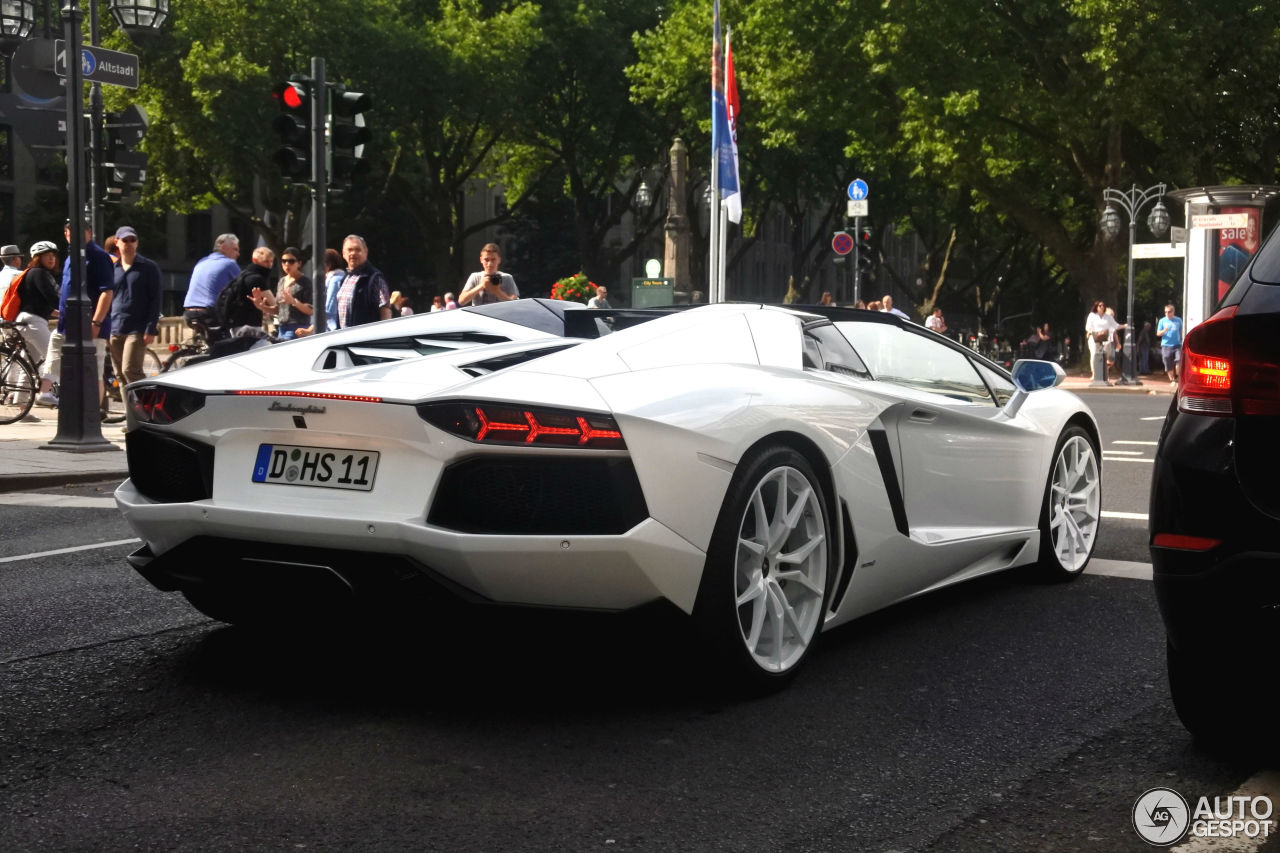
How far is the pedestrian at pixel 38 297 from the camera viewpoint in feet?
54.2

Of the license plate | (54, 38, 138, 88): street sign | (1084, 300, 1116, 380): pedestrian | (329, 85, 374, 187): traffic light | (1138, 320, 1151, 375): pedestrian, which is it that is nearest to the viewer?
the license plate

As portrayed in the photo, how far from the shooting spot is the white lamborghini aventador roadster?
4078 mm

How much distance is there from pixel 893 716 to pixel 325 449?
1659 mm

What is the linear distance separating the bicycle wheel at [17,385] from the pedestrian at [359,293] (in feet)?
13.9

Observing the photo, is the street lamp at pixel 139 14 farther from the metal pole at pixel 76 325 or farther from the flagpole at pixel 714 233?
the flagpole at pixel 714 233

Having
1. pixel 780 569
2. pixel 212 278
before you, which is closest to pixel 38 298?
pixel 212 278

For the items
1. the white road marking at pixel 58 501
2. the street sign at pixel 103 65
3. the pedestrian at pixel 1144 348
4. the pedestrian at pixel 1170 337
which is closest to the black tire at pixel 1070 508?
the white road marking at pixel 58 501

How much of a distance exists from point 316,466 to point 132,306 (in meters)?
12.3

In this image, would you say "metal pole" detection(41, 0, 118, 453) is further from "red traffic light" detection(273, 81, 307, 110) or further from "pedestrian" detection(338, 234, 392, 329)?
"pedestrian" detection(338, 234, 392, 329)

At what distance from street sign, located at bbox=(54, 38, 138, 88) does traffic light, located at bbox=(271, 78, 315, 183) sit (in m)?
1.69

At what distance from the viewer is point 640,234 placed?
164 feet

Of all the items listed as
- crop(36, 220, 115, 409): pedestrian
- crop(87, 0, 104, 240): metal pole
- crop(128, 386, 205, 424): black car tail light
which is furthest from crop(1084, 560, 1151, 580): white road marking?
crop(87, 0, 104, 240): metal pole

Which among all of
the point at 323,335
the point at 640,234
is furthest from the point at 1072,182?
the point at 323,335

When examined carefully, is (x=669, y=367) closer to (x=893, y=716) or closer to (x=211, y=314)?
(x=893, y=716)
